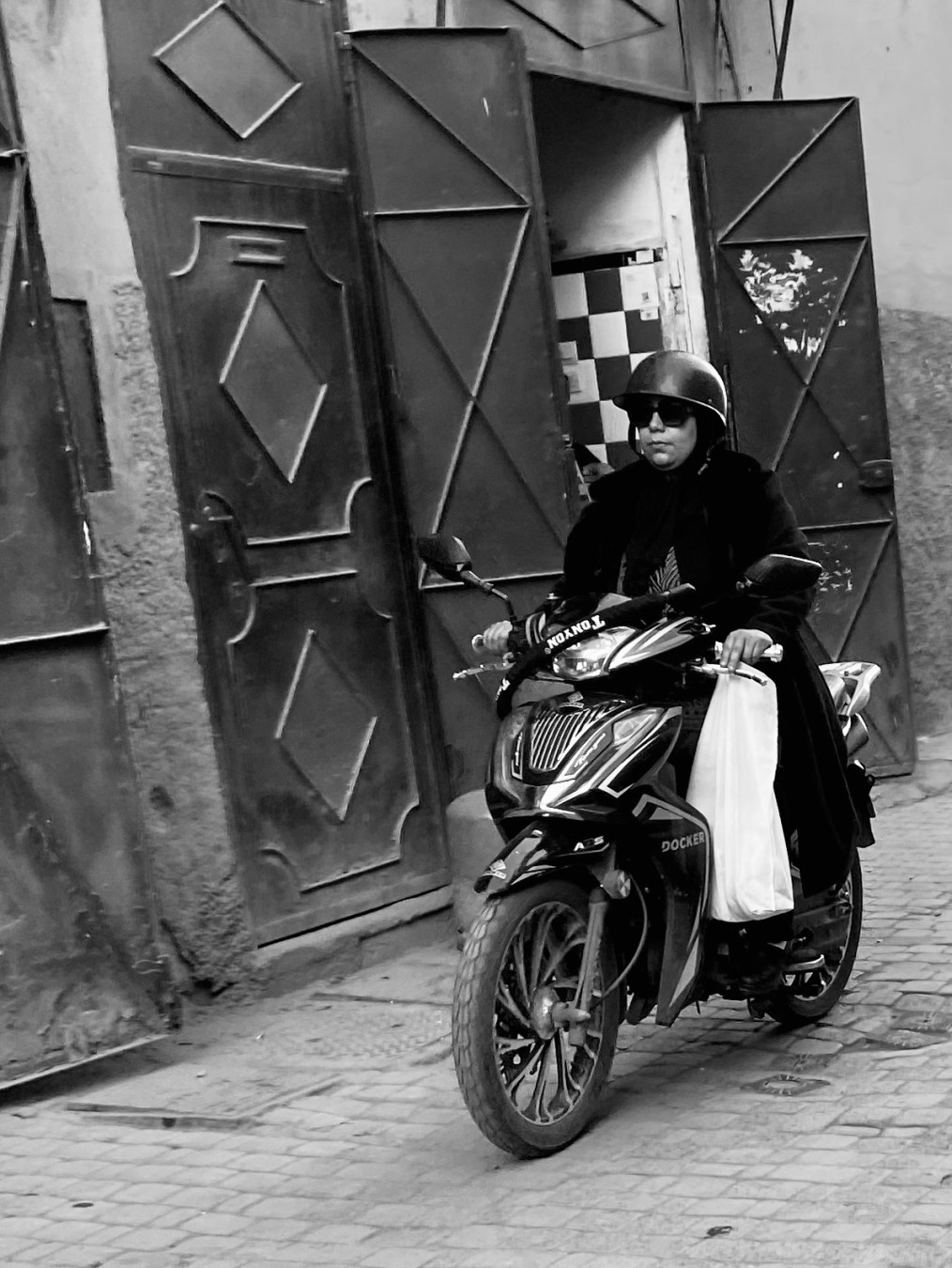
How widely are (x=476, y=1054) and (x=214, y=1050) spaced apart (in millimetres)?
1763

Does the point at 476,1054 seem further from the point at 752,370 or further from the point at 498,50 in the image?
the point at 752,370

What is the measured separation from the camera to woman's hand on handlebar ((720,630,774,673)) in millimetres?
4336

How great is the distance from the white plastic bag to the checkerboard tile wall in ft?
15.6

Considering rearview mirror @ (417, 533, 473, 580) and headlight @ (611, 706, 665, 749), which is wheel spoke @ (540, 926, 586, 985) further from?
rearview mirror @ (417, 533, 473, 580)

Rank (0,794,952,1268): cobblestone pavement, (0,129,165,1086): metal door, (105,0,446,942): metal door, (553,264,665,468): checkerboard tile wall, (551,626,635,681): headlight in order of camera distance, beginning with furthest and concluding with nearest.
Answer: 1. (553,264,665,468): checkerboard tile wall
2. (105,0,446,942): metal door
3. (0,129,165,1086): metal door
4. (551,626,635,681): headlight
5. (0,794,952,1268): cobblestone pavement

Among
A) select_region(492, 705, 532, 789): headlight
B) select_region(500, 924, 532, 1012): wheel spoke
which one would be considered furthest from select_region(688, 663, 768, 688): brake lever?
select_region(500, 924, 532, 1012): wheel spoke

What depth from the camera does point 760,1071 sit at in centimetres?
465

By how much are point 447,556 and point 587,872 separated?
817 mm

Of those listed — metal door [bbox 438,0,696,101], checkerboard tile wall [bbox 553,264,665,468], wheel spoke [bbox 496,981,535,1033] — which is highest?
metal door [bbox 438,0,696,101]

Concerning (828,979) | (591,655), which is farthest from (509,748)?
(828,979)

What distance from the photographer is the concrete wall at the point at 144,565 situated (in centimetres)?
576

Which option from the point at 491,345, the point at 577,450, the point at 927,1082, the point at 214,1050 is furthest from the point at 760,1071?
the point at 577,450

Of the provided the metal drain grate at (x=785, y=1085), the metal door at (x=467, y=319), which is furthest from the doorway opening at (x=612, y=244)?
the metal drain grate at (x=785, y=1085)

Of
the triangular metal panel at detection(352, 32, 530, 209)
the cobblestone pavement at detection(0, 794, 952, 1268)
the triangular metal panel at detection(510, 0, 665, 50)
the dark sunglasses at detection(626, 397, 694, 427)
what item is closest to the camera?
the cobblestone pavement at detection(0, 794, 952, 1268)
